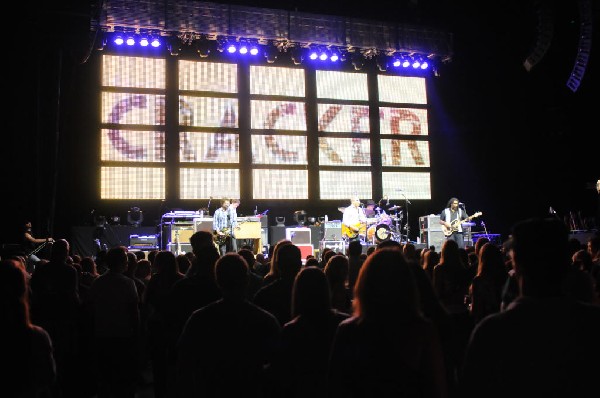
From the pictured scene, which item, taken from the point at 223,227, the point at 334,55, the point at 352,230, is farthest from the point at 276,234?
the point at 334,55

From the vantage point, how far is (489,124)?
18.0m

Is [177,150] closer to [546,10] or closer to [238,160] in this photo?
[238,160]

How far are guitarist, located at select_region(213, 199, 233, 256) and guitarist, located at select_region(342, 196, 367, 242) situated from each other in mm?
3036

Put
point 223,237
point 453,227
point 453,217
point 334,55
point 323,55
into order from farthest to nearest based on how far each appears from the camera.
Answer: point 334,55 → point 323,55 → point 453,217 → point 453,227 → point 223,237

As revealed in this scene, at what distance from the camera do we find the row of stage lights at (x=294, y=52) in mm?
15258

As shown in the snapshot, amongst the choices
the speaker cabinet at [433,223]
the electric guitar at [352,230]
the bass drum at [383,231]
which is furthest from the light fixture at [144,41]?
the speaker cabinet at [433,223]

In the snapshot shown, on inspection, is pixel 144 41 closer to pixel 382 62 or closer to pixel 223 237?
pixel 223 237

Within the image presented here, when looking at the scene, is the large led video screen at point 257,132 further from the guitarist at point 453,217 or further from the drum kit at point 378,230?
the guitarist at point 453,217

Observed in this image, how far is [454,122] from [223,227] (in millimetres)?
8830

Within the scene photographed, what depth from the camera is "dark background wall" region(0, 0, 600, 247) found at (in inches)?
558

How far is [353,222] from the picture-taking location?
1464cm

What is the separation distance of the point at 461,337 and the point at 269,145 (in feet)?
40.2

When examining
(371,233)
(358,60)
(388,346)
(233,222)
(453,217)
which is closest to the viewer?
(388,346)

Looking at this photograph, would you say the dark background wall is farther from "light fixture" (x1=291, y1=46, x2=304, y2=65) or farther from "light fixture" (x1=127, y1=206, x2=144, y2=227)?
"light fixture" (x1=291, y1=46, x2=304, y2=65)
